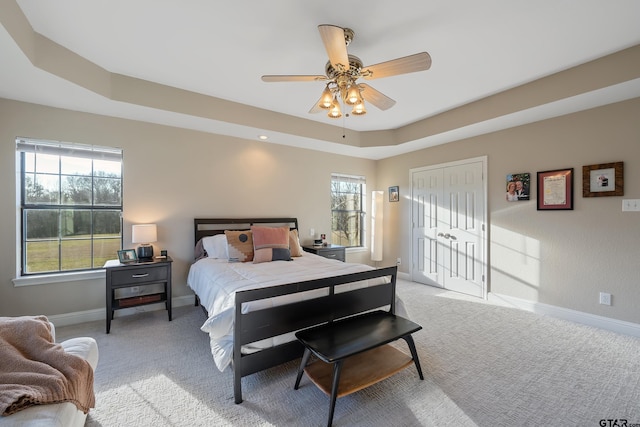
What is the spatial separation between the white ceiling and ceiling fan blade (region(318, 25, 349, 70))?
33cm

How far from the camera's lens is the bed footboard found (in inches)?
72.9

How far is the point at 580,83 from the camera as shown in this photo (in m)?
2.70

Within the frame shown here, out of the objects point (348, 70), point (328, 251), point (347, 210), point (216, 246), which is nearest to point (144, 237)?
point (216, 246)

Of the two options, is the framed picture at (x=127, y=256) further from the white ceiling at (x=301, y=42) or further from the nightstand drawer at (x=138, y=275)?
the white ceiling at (x=301, y=42)

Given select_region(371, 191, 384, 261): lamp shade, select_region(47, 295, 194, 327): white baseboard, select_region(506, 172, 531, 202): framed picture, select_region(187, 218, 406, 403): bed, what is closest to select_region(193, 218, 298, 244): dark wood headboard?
select_region(187, 218, 406, 403): bed

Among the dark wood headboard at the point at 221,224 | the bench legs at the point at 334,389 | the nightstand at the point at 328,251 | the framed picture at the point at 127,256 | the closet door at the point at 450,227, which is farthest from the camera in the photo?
the nightstand at the point at 328,251

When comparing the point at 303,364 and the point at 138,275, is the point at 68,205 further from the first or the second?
the point at 303,364

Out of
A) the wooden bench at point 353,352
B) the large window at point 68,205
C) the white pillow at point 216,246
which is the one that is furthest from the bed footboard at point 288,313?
the large window at point 68,205

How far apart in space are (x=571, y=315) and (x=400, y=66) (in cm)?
353

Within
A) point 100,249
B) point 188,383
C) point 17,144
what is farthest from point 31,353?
point 17,144

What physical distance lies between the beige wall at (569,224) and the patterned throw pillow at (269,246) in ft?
9.86

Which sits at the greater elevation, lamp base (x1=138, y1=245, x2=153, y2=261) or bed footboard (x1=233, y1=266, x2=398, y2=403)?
lamp base (x1=138, y1=245, x2=153, y2=261)

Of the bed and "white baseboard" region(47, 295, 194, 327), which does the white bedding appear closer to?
the bed

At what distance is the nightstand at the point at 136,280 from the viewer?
2.89 meters
